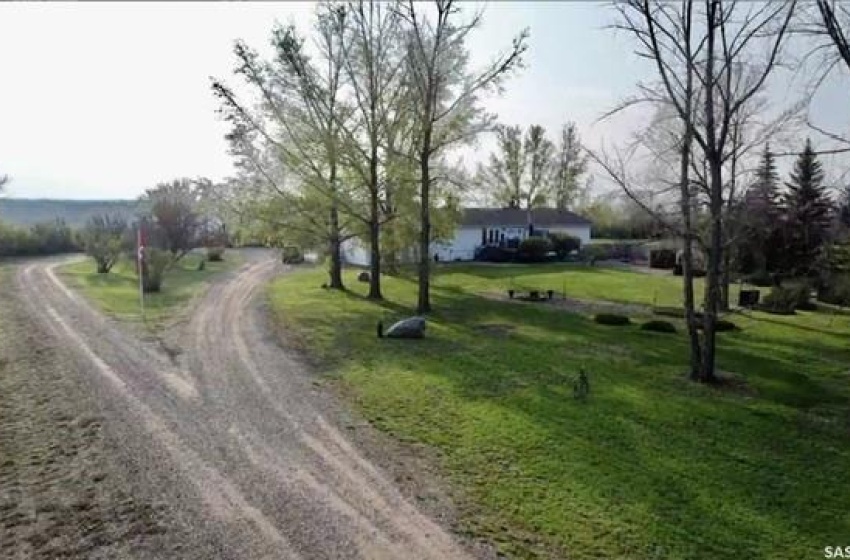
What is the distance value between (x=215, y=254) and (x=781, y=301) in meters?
38.2

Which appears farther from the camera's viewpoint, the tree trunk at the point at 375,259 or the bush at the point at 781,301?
the tree trunk at the point at 375,259

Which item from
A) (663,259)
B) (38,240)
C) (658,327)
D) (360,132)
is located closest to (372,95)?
(360,132)

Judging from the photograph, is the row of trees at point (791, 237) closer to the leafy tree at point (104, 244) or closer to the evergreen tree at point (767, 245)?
the evergreen tree at point (767, 245)

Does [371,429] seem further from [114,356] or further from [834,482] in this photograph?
[114,356]

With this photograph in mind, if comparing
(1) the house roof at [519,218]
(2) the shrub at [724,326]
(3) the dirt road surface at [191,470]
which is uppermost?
(1) the house roof at [519,218]

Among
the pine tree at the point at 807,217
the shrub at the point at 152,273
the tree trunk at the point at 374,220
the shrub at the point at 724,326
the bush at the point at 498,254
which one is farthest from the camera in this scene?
the bush at the point at 498,254

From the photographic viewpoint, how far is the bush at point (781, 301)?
25.4m

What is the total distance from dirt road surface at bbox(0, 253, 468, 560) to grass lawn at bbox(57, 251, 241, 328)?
675 cm

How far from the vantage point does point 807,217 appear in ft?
108

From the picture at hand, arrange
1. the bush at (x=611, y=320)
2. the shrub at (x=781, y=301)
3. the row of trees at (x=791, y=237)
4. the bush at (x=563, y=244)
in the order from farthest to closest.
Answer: the bush at (x=563, y=244) < the row of trees at (x=791, y=237) < the shrub at (x=781, y=301) < the bush at (x=611, y=320)

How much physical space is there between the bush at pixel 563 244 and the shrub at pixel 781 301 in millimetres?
21731

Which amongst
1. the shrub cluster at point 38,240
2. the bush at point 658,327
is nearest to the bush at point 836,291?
the bush at point 658,327

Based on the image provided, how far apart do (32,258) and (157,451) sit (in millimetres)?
46191

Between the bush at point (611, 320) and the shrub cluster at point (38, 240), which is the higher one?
the shrub cluster at point (38, 240)
